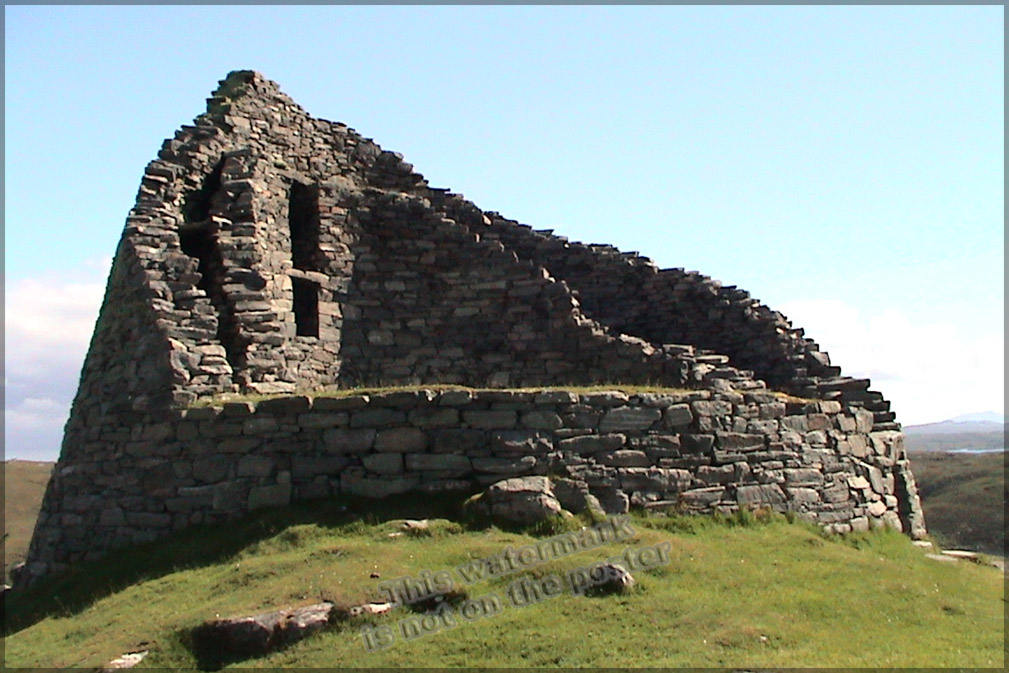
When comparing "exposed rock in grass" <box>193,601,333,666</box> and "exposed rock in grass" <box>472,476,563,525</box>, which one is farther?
"exposed rock in grass" <box>472,476,563,525</box>

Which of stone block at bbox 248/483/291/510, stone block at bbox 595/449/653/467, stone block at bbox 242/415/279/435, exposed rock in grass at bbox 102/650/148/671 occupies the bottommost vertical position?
exposed rock in grass at bbox 102/650/148/671

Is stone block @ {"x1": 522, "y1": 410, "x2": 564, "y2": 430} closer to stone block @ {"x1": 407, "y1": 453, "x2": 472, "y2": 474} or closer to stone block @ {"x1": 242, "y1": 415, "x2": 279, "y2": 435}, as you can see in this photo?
stone block @ {"x1": 407, "y1": 453, "x2": 472, "y2": 474}

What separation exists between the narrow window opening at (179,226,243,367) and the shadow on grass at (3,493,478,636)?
4.14 metres

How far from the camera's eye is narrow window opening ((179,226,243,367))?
51.6ft

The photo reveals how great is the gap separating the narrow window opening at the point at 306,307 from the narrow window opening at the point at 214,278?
6.15 ft

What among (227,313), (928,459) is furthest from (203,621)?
(928,459)

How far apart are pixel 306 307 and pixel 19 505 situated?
28.5 meters

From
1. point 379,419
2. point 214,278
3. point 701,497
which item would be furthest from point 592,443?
point 214,278

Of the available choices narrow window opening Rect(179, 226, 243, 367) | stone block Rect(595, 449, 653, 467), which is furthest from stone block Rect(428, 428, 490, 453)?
narrow window opening Rect(179, 226, 243, 367)

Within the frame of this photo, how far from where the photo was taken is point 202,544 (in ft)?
38.8

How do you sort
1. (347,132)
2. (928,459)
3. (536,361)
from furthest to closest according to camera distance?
(928,459) → (347,132) → (536,361)

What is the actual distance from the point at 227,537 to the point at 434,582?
11.6 feet

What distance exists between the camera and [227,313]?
52.2ft

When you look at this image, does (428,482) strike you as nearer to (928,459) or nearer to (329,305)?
(329,305)
